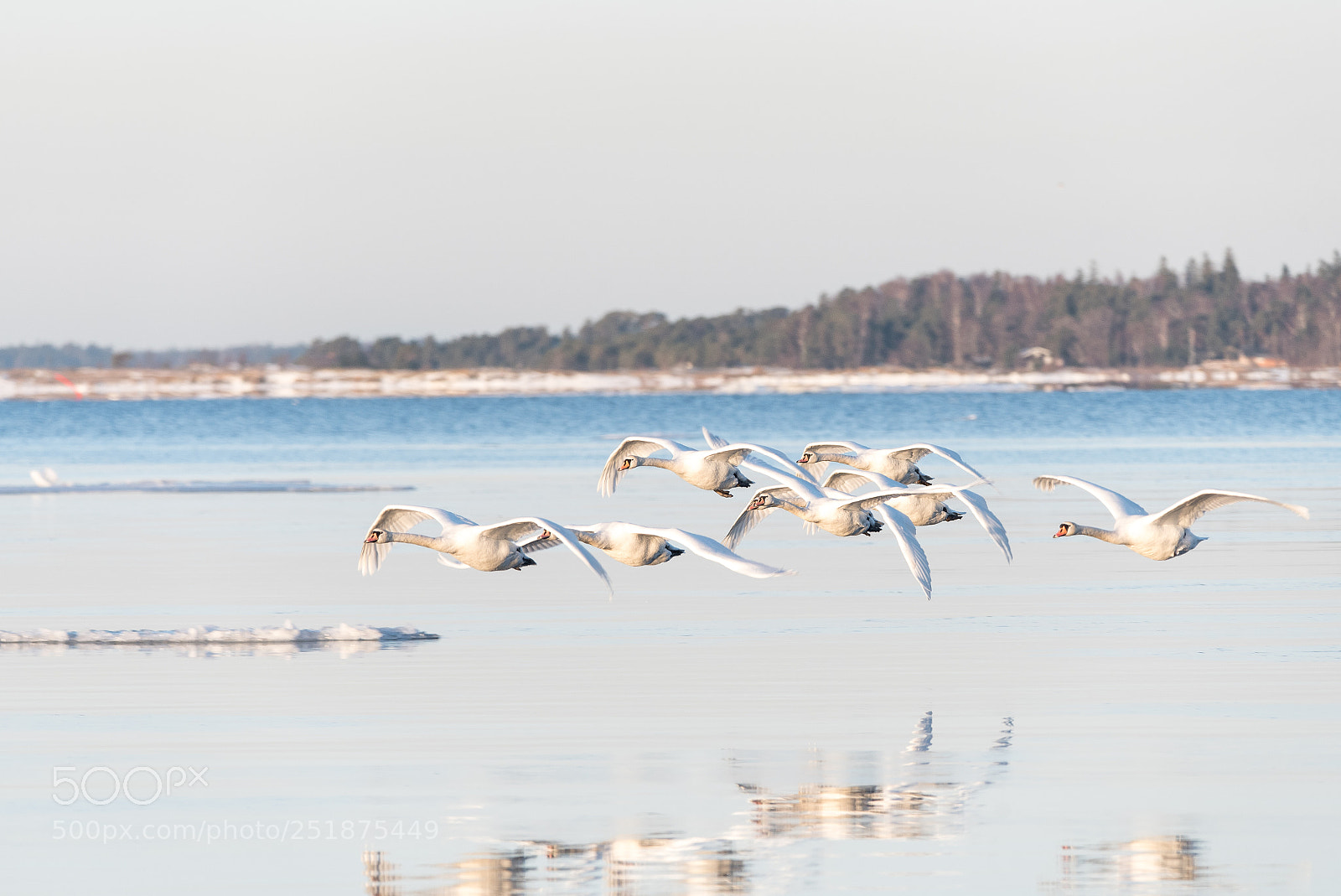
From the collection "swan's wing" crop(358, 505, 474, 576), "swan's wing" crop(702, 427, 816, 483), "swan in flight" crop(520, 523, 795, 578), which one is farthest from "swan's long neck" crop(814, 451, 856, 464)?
"swan's wing" crop(358, 505, 474, 576)

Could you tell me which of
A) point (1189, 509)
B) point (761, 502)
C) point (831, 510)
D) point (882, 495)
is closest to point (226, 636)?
point (761, 502)

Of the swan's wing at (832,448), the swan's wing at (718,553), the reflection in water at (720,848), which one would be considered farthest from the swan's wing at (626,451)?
the reflection in water at (720,848)

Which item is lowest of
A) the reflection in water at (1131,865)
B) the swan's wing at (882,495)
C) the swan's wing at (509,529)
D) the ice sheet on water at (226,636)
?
the reflection in water at (1131,865)

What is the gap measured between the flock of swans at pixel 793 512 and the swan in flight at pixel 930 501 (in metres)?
0.02

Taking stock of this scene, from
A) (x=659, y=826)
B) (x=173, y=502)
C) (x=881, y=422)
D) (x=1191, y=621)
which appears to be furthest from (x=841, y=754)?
(x=881, y=422)

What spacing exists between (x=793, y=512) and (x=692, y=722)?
11.2ft

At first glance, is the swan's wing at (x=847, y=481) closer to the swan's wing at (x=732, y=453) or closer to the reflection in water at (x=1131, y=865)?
the swan's wing at (x=732, y=453)

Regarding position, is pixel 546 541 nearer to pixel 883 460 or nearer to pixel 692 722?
pixel 692 722

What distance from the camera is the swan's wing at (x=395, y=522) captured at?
20939 millimetres

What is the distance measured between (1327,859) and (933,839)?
2.67m

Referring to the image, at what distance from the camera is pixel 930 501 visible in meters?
23.4

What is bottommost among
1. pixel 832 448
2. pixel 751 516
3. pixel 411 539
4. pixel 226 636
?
pixel 226 636

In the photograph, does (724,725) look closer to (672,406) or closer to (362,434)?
(362,434)

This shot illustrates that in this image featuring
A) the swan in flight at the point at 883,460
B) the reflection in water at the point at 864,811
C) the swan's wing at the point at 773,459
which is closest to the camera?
A: the reflection in water at the point at 864,811
